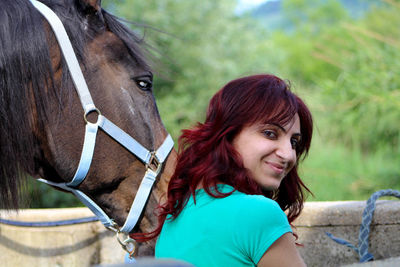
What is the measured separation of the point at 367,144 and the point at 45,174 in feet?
17.3

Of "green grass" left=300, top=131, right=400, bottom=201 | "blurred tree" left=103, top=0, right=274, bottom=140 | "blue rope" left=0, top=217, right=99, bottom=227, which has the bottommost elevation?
"green grass" left=300, top=131, right=400, bottom=201

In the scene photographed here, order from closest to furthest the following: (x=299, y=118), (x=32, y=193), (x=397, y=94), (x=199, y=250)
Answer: (x=199, y=250)
(x=299, y=118)
(x=32, y=193)
(x=397, y=94)

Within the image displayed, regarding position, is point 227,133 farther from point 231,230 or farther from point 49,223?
point 49,223

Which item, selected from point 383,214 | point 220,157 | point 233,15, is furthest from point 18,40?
point 233,15

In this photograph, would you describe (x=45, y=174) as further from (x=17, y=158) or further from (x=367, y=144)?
(x=367, y=144)

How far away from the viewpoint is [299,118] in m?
1.59

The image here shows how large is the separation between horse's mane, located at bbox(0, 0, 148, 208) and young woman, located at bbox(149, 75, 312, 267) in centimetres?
66

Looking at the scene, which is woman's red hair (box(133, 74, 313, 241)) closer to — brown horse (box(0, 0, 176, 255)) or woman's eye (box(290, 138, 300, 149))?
woman's eye (box(290, 138, 300, 149))

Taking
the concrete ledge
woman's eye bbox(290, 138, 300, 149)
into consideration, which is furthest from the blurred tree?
woman's eye bbox(290, 138, 300, 149)

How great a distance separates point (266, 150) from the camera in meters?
1.45

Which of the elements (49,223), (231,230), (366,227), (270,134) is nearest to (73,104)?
Result: (270,134)

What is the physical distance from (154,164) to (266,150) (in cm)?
74

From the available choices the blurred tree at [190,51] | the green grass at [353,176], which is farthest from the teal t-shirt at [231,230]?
the blurred tree at [190,51]

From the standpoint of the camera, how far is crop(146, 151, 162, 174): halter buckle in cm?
204
